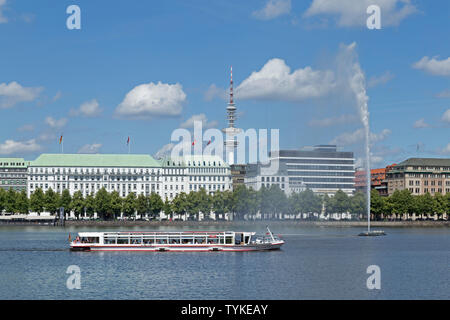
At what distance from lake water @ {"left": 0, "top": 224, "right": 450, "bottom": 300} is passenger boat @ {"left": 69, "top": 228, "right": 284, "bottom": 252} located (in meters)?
1.88

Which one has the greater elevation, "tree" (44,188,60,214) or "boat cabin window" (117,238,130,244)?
"tree" (44,188,60,214)

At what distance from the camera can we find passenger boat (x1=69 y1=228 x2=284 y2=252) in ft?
232

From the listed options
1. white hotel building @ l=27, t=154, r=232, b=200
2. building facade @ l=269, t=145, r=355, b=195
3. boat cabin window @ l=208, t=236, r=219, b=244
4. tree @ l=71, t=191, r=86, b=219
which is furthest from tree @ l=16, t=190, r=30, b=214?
boat cabin window @ l=208, t=236, r=219, b=244

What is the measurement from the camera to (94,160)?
17588 centimetres

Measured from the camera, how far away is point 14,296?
41719 millimetres

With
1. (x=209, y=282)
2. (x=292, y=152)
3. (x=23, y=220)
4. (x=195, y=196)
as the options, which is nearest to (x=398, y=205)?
(x=292, y=152)

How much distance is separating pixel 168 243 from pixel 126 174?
10550 centimetres

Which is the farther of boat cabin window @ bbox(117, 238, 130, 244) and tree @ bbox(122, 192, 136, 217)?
tree @ bbox(122, 192, 136, 217)

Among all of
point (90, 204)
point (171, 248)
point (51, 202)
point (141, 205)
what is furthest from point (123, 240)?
point (141, 205)

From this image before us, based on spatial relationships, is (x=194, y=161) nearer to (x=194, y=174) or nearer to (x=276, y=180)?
(x=194, y=174)

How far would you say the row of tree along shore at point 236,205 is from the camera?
14575 centimetres

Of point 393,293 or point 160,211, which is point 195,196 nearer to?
point 160,211

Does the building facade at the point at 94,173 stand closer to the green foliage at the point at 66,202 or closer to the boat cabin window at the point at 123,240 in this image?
the green foliage at the point at 66,202

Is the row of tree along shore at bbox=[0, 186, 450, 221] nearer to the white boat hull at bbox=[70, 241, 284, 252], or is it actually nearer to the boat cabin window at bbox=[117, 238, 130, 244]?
the white boat hull at bbox=[70, 241, 284, 252]
